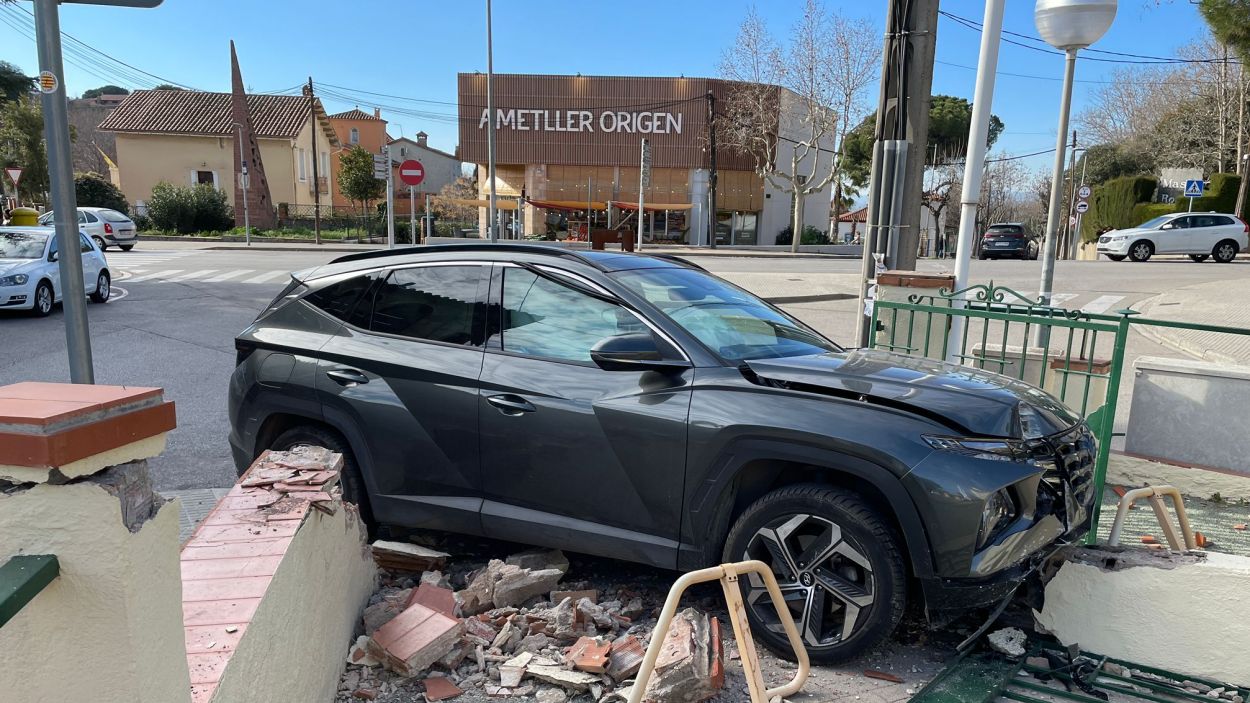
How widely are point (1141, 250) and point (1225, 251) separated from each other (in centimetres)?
257

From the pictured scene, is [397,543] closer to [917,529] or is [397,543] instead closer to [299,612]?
[299,612]

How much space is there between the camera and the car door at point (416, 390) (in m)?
3.96

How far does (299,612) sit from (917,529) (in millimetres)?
2252

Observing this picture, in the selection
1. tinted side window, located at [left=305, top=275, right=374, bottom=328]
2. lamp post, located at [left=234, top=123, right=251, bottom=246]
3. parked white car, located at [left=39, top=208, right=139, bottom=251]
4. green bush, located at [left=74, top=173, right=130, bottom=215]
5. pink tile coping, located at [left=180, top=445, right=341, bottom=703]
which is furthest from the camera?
green bush, located at [left=74, top=173, right=130, bottom=215]

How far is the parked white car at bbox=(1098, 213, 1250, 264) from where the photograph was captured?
27.6 metres

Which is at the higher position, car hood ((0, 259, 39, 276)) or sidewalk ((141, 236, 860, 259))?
car hood ((0, 259, 39, 276))

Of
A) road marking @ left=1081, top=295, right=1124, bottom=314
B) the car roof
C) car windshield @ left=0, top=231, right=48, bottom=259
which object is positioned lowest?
road marking @ left=1081, top=295, right=1124, bottom=314

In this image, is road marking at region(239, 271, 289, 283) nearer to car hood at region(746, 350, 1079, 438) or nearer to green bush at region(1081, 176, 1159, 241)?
car hood at region(746, 350, 1079, 438)

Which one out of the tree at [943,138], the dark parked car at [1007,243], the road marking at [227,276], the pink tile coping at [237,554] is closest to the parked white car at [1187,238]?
the dark parked car at [1007,243]

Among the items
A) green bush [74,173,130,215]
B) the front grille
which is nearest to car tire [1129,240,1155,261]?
the front grille

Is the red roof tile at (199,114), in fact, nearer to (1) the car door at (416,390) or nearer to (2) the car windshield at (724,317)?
(1) the car door at (416,390)

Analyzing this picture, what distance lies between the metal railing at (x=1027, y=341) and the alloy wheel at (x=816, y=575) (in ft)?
6.54

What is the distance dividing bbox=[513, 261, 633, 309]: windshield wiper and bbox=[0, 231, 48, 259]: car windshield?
42.7ft

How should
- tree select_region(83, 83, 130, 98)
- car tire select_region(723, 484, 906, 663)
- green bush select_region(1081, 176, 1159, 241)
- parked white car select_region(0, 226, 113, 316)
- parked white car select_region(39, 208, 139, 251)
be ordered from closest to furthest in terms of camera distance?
1. car tire select_region(723, 484, 906, 663)
2. parked white car select_region(0, 226, 113, 316)
3. parked white car select_region(39, 208, 139, 251)
4. green bush select_region(1081, 176, 1159, 241)
5. tree select_region(83, 83, 130, 98)
